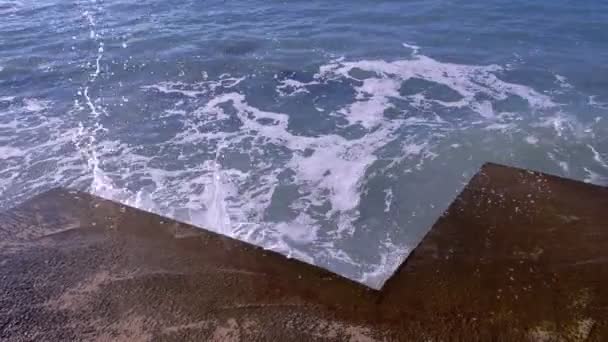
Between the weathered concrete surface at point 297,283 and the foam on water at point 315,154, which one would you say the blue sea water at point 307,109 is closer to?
the foam on water at point 315,154

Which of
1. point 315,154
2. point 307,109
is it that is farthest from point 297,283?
point 307,109

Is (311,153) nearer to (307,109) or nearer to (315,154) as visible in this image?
(315,154)

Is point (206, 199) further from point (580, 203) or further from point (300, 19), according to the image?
point (300, 19)

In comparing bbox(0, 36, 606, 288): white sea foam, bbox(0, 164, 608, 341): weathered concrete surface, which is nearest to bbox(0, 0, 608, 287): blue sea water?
bbox(0, 36, 606, 288): white sea foam

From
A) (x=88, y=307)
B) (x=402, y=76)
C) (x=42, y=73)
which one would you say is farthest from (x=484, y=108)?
(x=42, y=73)

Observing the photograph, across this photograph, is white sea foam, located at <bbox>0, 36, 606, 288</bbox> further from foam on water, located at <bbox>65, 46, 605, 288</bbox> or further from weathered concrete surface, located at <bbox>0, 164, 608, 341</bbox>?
weathered concrete surface, located at <bbox>0, 164, 608, 341</bbox>
